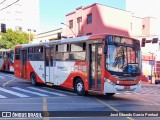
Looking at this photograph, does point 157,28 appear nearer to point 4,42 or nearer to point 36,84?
point 4,42

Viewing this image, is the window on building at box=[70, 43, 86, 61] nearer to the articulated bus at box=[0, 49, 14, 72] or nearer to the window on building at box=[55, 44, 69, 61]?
the window on building at box=[55, 44, 69, 61]

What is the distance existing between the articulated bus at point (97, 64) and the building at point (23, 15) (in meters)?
70.5

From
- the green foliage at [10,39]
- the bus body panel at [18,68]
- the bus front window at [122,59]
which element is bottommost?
the bus body panel at [18,68]

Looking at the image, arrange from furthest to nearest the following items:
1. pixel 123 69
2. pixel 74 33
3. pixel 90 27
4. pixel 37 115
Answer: pixel 74 33 → pixel 90 27 → pixel 123 69 → pixel 37 115

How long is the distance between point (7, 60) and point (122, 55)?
78.9 feet

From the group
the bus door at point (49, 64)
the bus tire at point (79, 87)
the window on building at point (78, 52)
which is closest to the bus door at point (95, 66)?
the window on building at point (78, 52)

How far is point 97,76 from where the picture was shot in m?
14.2

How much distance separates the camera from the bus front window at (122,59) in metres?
13.6

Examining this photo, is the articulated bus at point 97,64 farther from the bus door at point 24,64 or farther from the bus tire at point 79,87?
the bus door at point 24,64

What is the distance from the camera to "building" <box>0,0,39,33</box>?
281ft

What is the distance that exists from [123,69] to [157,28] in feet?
149

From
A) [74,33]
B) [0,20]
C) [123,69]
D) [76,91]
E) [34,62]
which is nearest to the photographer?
[123,69]

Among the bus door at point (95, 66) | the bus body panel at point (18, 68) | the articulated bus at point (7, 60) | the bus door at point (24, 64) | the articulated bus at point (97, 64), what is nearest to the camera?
the articulated bus at point (97, 64)

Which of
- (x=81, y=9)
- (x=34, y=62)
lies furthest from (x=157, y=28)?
(x=34, y=62)
